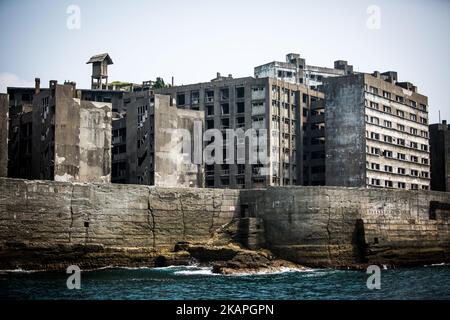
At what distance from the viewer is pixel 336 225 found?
55.9 meters

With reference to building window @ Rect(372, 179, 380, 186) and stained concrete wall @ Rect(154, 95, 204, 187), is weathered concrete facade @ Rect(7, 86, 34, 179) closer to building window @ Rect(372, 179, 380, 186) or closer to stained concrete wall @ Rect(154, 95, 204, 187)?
stained concrete wall @ Rect(154, 95, 204, 187)

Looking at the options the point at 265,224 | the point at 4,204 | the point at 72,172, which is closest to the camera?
the point at 4,204

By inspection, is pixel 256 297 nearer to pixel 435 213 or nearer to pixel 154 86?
pixel 435 213

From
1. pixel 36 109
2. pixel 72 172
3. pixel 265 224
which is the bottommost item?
pixel 265 224

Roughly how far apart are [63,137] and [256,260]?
30868 millimetres

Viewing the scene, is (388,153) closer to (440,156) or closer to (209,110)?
(440,156)

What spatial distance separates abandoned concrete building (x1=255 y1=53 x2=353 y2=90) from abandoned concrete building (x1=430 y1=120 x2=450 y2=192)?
2343cm

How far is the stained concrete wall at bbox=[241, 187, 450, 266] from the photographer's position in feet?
180

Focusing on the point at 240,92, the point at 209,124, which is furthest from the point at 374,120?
the point at 209,124

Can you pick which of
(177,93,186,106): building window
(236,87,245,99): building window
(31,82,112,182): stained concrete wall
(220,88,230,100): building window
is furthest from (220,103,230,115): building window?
(31,82,112,182): stained concrete wall

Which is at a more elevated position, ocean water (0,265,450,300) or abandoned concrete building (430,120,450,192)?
abandoned concrete building (430,120,450,192)

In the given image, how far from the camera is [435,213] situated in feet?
217

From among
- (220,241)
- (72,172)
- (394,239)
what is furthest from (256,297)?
(72,172)

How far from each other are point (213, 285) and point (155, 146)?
36.9 m
